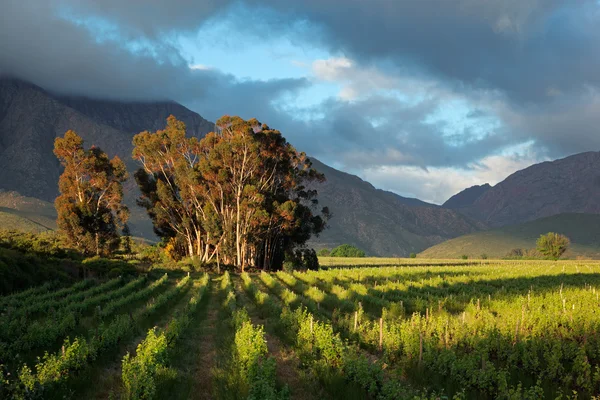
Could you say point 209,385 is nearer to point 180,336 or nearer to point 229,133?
point 180,336

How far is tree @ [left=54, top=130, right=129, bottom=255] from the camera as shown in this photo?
194 feet

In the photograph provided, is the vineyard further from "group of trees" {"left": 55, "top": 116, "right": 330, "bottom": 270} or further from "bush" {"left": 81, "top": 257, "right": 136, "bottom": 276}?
"group of trees" {"left": 55, "top": 116, "right": 330, "bottom": 270}

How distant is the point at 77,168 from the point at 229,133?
22588 mm

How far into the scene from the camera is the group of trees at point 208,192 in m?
57.5

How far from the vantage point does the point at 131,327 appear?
18141mm

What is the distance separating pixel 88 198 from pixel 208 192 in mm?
17622

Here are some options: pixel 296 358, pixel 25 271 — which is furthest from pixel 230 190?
pixel 296 358

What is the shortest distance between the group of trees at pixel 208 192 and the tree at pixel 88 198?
13 centimetres

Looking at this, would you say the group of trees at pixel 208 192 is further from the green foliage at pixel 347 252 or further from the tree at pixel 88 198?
the green foliage at pixel 347 252

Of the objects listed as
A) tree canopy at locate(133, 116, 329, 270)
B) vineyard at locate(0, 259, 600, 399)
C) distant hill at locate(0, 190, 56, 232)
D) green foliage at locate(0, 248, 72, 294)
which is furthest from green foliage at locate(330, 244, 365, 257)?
vineyard at locate(0, 259, 600, 399)

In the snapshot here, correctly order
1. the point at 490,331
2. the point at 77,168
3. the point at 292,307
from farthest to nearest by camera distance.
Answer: the point at 77,168 → the point at 292,307 → the point at 490,331

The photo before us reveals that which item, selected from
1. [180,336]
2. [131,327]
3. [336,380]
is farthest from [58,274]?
[336,380]

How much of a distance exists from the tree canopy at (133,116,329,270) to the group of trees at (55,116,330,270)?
0.44 ft

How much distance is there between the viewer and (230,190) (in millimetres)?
60188
